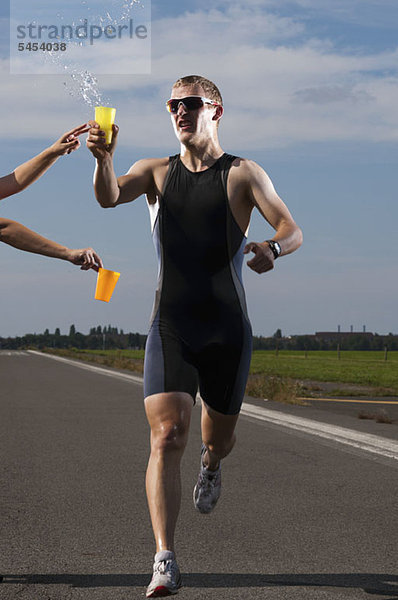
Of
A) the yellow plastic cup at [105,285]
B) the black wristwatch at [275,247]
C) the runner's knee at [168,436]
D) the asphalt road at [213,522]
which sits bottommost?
the asphalt road at [213,522]

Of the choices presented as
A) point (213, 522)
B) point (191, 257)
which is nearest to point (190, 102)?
point (191, 257)

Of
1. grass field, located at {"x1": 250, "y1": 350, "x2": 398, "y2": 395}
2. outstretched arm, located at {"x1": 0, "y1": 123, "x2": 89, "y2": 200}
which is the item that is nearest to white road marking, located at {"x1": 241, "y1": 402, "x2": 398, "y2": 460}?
outstretched arm, located at {"x1": 0, "y1": 123, "x2": 89, "y2": 200}

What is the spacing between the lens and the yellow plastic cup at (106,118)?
434 cm

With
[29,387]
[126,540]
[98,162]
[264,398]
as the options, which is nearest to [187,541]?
[126,540]

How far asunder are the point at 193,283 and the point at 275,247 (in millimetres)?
556

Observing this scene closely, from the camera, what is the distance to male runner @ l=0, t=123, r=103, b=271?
450 cm

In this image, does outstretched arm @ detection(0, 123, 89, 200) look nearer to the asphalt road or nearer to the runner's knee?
the runner's knee

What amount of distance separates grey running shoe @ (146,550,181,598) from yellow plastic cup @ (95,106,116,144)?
1.96 m

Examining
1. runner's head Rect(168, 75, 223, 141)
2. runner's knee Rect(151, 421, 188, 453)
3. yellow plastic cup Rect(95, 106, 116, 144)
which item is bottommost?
runner's knee Rect(151, 421, 188, 453)

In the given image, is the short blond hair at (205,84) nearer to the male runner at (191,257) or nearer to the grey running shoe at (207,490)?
the male runner at (191,257)

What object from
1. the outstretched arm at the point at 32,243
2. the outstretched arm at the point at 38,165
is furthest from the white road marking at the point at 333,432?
the outstretched arm at the point at 38,165

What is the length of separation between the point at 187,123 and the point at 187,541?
2859mm

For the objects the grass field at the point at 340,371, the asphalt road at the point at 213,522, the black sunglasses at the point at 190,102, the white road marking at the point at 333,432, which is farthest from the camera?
the grass field at the point at 340,371

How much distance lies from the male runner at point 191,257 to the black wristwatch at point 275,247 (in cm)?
20
